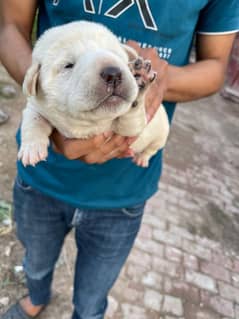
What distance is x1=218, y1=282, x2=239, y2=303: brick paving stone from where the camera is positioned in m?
3.41

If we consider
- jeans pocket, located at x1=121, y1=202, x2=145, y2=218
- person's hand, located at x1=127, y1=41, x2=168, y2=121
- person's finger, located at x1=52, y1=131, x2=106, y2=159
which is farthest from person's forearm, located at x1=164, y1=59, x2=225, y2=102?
jeans pocket, located at x1=121, y1=202, x2=145, y2=218

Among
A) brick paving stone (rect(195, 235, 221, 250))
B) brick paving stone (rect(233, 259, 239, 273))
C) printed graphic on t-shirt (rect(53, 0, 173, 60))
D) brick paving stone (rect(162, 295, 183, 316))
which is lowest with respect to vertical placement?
brick paving stone (rect(233, 259, 239, 273))

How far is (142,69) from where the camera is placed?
1.38m

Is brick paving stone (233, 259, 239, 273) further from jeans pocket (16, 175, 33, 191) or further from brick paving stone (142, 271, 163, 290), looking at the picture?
jeans pocket (16, 175, 33, 191)

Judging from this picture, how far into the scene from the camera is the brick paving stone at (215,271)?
11.7 ft

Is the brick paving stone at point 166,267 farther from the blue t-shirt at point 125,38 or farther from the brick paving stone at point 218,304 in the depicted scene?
the blue t-shirt at point 125,38

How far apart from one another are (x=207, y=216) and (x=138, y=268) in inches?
45.9

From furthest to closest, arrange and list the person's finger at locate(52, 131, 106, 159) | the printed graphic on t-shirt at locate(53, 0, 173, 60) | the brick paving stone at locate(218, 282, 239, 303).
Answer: the brick paving stone at locate(218, 282, 239, 303), the printed graphic on t-shirt at locate(53, 0, 173, 60), the person's finger at locate(52, 131, 106, 159)

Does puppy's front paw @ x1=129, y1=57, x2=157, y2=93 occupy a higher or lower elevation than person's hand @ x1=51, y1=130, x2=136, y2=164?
higher

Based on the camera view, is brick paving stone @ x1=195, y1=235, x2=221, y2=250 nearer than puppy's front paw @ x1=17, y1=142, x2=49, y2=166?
No

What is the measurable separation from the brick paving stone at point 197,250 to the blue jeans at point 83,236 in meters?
1.63

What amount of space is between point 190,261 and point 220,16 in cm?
240

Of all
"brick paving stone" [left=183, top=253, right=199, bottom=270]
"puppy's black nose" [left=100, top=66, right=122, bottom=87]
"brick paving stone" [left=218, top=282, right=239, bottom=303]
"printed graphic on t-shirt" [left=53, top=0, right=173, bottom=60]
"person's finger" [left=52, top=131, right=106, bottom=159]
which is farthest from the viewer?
"brick paving stone" [left=183, top=253, right=199, bottom=270]

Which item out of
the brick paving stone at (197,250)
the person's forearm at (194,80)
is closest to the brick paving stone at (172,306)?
the brick paving stone at (197,250)
